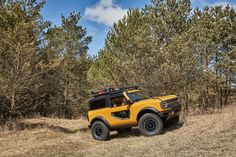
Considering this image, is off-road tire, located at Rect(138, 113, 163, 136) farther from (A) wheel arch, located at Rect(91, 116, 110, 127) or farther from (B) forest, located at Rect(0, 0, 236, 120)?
(B) forest, located at Rect(0, 0, 236, 120)

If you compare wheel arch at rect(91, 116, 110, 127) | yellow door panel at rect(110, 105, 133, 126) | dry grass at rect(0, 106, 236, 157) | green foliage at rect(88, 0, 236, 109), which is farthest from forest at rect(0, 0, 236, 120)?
yellow door panel at rect(110, 105, 133, 126)

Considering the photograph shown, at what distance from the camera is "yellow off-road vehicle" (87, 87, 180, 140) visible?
394 inches

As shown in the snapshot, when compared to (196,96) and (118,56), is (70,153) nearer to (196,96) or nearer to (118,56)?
(196,96)

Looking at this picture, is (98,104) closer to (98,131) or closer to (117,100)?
(117,100)

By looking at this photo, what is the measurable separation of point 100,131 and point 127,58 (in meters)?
9.48

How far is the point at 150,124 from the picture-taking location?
33.3 feet

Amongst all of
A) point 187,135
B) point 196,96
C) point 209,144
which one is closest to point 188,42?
point 196,96

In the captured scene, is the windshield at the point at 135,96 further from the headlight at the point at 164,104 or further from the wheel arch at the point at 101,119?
the wheel arch at the point at 101,119

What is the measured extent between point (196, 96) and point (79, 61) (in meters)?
13.1

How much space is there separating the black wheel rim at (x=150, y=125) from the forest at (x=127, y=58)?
16.9ft

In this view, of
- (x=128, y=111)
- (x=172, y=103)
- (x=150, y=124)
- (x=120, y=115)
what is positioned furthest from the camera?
Answer: (x=120, y=115)

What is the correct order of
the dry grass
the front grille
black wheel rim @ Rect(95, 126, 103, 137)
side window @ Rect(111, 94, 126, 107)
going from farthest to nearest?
black wheel rim @ Rect(95, 126, 103, 137), side window @ Rect(111, 94, 126, 107), the front grille, the dry grass

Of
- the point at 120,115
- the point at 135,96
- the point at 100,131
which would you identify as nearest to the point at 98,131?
the point at 100,131

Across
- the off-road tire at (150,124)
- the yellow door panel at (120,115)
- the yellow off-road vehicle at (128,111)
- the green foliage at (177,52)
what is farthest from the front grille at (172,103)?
the green foliage at (177,52)
